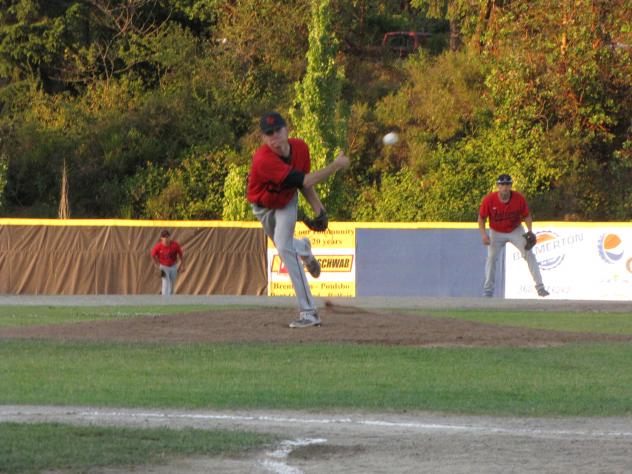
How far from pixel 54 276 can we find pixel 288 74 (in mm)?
15424

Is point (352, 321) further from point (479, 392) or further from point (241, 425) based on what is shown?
point (241, 425)

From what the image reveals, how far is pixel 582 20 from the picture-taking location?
3528 cm

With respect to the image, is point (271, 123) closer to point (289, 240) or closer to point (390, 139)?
point (289, 240)

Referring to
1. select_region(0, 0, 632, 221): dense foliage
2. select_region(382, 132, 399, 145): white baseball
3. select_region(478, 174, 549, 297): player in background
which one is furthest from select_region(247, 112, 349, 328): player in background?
select_region(382, 132, 399, 145): white baseball

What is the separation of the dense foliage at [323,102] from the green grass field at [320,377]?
24005mm

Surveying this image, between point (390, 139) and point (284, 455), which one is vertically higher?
point (390, 139)

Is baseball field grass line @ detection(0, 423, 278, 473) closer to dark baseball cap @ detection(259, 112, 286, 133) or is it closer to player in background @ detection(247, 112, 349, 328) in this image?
player in background @ detection(247, 112, 349, 328)

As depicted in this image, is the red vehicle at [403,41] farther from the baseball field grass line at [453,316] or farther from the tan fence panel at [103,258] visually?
the baseball field grass line at [453,316]

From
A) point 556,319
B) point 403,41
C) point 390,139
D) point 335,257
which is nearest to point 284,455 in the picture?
point 556,319

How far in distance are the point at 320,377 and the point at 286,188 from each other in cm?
301

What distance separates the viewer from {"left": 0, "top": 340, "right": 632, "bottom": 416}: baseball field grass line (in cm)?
812

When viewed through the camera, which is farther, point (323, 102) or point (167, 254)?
point (323, 102)

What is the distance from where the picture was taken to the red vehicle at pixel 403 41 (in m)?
46.7

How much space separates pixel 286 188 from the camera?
12.1 m
